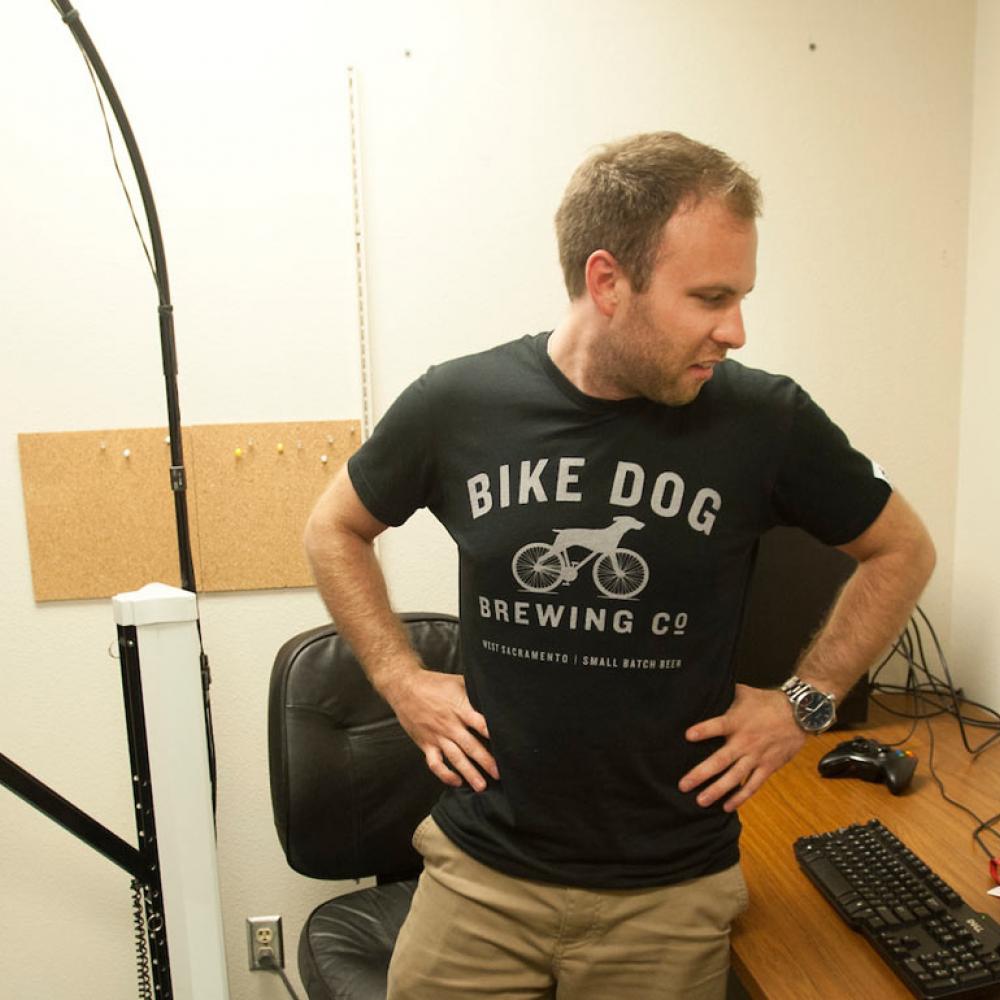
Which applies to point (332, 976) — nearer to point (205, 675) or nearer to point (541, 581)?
point (205, 675)

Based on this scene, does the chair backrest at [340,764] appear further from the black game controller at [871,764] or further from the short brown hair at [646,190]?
the short brown hair at [646,190]

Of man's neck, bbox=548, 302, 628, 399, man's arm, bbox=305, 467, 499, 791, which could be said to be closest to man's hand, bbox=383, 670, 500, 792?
man's arm, bbox=305, 467, 499, 791

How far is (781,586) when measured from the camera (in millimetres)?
1682

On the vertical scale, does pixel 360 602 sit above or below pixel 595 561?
below

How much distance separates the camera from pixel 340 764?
155cm

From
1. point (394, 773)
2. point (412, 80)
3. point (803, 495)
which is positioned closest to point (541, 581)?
point (803, 495)

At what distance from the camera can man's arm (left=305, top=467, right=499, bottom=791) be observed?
122 cm

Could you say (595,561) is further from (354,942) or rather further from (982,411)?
(982,411)

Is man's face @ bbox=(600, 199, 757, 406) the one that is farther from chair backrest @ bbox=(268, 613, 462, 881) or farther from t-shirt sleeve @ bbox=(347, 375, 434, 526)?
chair backrest @ bbox=(268, 613, 462, 881)

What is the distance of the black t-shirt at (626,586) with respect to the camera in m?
1.06

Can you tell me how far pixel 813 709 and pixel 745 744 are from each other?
11cm

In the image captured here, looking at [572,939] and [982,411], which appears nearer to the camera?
[572,939]

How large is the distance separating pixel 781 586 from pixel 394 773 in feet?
2.70

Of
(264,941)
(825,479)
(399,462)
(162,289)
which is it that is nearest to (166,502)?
(162,289)
